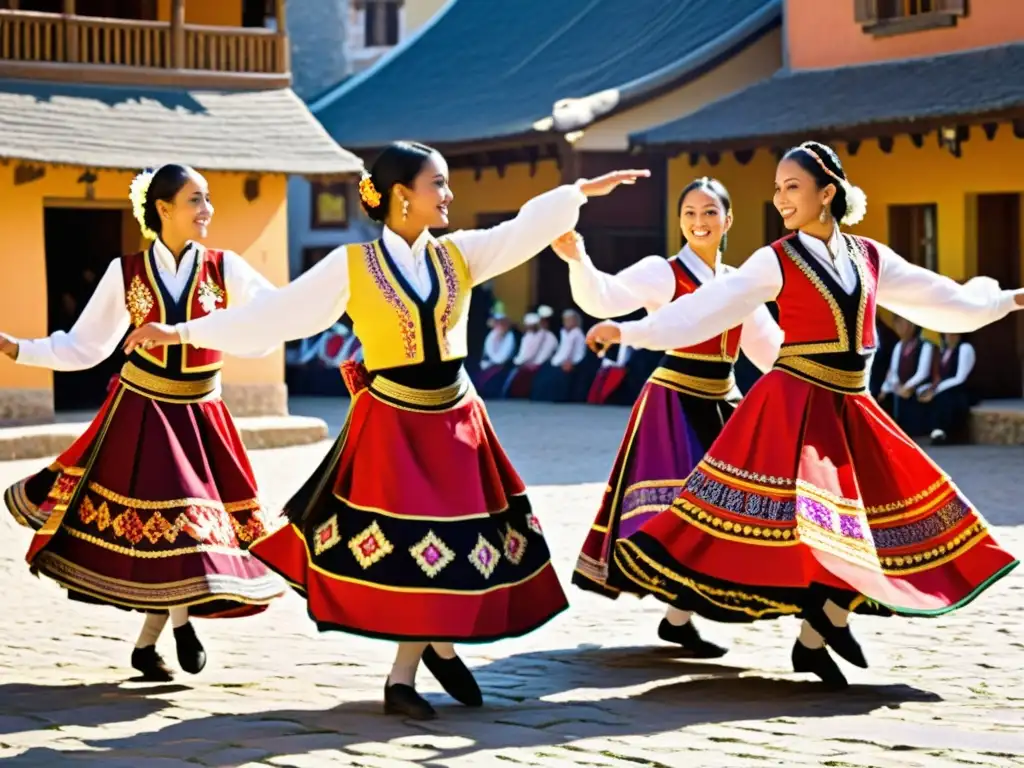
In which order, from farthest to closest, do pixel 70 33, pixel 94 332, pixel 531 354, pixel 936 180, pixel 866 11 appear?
1. pixel 531 354
2. pixel 866 11
3. pixel 936 180
4. pixel 70 33
5. pixel 94 332

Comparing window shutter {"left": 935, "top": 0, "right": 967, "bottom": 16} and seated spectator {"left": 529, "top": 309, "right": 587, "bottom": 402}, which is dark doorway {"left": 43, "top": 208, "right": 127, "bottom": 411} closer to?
seated spectator {"left": 529, "top": 309, "right": 587, "bottom": 402}

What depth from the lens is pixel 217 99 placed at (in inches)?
773

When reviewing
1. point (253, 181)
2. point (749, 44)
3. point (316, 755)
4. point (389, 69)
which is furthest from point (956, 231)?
point (316, 755)

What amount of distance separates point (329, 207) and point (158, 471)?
77.7ft

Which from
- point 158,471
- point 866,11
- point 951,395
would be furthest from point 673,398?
point 866,11

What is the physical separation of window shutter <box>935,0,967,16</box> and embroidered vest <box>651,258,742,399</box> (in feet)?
41.0

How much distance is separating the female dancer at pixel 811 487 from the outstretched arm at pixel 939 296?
91mm

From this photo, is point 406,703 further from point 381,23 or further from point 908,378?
point 381,23

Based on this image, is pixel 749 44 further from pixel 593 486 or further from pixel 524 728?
pixel 524 728

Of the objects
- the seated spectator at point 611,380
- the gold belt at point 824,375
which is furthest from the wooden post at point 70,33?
the gold belt at point 824,375

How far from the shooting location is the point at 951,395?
55.7ft

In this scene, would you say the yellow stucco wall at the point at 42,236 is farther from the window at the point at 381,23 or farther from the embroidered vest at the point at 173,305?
the window at the point at 381,23

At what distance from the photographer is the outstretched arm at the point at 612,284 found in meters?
7.02

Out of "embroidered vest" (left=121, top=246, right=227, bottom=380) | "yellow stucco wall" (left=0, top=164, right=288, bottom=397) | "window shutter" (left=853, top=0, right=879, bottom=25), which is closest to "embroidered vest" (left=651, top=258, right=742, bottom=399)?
"embroidered vest" (left=121, top=246, right=227, bottom=380)
